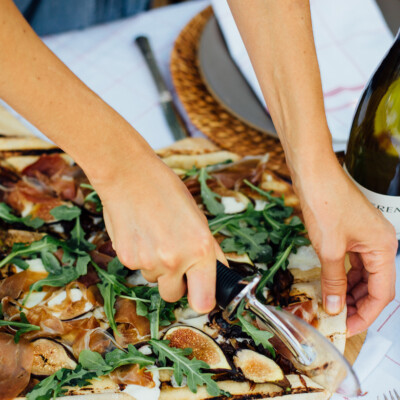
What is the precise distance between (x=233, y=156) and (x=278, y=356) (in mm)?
593

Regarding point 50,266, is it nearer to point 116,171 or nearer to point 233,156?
point 116,171

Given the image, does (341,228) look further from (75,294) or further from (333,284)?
(75,294)

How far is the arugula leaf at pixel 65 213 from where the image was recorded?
109 centimetres

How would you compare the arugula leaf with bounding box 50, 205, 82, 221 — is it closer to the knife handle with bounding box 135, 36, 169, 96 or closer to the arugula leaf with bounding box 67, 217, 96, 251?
the arugula leaf with bounding box 67, 217, 96, 251

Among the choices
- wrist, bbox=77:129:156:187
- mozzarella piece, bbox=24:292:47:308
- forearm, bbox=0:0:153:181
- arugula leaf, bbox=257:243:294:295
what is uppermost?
forearm, bbox=0:0:153:181

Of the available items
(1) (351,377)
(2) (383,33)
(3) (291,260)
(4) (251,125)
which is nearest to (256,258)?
(3) (291,260)

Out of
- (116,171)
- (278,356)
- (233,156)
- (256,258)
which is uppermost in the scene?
(116,171)

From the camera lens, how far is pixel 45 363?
0.89m

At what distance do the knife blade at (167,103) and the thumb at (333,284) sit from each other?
0.69m

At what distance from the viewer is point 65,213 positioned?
110cm

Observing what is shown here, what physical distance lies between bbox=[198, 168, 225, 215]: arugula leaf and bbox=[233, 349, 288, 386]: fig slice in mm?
346

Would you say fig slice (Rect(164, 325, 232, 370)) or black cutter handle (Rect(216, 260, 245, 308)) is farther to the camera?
fig slice (Rect(164, 325, 232, 370))

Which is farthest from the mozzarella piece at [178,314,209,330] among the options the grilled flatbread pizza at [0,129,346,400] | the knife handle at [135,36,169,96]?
the knife handle at [135,36,169,96]

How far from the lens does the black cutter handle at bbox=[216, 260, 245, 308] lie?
755mm
